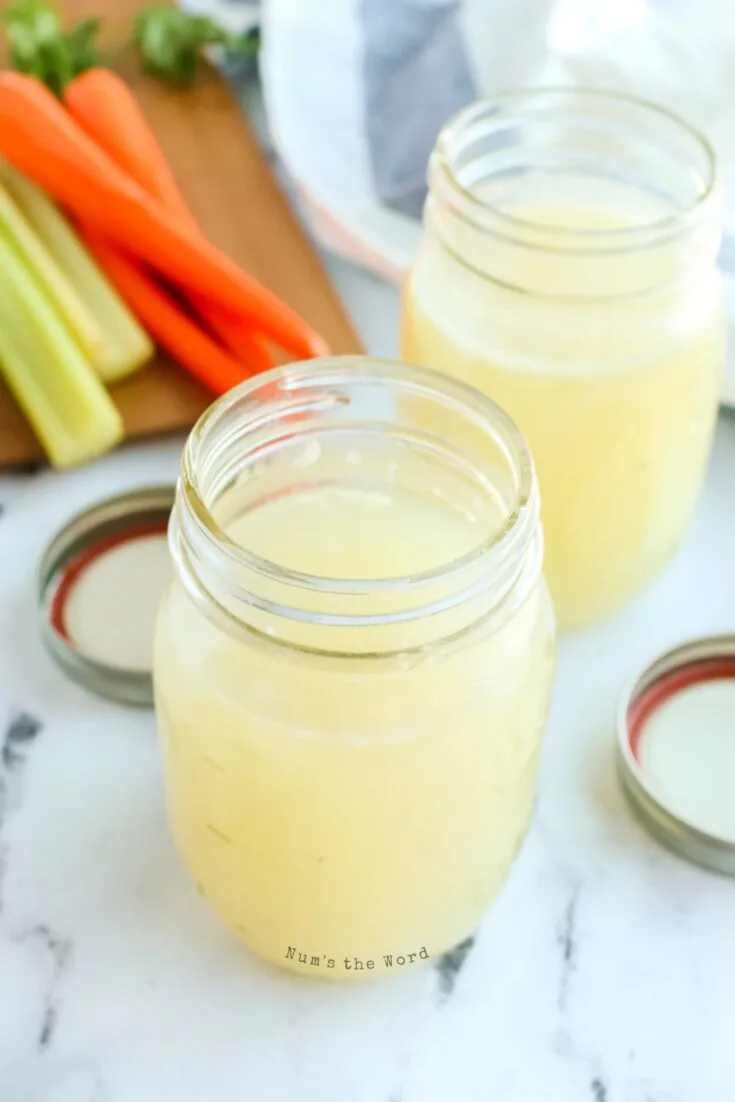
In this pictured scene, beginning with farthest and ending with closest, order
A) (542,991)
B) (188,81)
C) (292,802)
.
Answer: (188,81), (542,991), (292,802)

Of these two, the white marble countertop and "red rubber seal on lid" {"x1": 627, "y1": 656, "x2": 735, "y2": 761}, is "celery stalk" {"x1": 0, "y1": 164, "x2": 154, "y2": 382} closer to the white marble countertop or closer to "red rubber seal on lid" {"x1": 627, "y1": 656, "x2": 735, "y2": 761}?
the white marble countertop

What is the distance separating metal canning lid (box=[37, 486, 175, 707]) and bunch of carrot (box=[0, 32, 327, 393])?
0.17 m

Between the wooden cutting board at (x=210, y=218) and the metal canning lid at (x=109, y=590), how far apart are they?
0.43 feet

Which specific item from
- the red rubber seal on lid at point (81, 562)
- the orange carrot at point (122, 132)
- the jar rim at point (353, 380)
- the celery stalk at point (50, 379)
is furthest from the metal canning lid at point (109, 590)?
the orange carrot at point (122, 132)

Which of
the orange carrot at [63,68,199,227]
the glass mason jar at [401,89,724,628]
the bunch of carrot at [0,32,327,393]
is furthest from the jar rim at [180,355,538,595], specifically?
the orange carrot at [63,68,199,227]

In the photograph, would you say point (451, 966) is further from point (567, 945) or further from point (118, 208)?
point (118, 208)

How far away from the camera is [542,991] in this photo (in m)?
0.64

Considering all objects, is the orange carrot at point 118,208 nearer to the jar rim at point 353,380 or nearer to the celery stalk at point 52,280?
the celery stalk at point 52,280

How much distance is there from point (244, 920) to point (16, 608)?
1.02ft

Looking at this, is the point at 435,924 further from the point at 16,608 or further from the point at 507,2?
the point at 507,2

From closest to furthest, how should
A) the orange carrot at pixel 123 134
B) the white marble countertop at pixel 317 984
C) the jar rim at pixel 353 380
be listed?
1. the jar rim at pixel 353 380
2. the white marble countertop at pixel 317 984
3. the orange carrot at pixel 123 134

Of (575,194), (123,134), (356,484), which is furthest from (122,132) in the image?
(356,484)

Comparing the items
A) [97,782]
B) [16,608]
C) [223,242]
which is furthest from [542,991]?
[223,242]

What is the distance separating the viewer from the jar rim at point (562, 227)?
67 cm
